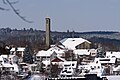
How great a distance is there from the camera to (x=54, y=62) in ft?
106

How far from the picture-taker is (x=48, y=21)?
5159cm

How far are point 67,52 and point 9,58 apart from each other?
354 inches

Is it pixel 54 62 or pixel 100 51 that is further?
pixel 100 51

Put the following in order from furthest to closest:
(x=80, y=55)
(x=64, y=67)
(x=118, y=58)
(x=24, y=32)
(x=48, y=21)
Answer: (x=24, y=32)
(x=48, y=21)
(x=80, y=55)
(x=118, y=58)
(x=64, y=67)

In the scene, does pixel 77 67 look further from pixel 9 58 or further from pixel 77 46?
pixel 77 46

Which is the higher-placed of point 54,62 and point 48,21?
point 48,21

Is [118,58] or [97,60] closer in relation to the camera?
[97,60]

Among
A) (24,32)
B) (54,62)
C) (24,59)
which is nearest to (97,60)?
(54,62)

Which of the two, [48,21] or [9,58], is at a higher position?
[48,21]

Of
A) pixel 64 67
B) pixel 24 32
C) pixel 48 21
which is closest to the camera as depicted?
pixel 64 67

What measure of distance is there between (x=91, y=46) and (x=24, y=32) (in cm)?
3089

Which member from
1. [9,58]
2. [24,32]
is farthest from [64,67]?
[24,32]

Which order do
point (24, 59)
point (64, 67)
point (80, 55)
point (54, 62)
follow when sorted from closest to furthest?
point (64, 67) → point (54, 62) → point (24, 59) → point (80, 55)

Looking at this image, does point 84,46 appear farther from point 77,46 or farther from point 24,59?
point 24,59
